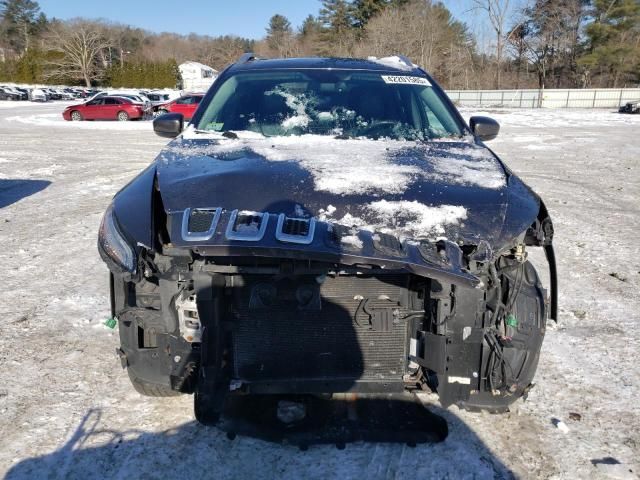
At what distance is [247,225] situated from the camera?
1.91m

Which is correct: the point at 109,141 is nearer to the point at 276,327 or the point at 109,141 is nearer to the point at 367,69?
the point at 367,69

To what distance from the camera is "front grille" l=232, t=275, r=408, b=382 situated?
85.5 inches

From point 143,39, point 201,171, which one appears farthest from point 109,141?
point 143,39

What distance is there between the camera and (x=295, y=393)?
2.23 metres

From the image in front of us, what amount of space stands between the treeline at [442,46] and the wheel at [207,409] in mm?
46635

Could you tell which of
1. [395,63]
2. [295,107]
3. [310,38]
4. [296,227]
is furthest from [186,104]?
[310,38]

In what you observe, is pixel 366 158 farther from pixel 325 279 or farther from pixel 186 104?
pixel 186 104

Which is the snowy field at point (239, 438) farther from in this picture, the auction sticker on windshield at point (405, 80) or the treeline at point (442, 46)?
the treeline at point (442, 46)

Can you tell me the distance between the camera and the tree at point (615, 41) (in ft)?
149

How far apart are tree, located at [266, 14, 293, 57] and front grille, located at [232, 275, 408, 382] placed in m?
63.4

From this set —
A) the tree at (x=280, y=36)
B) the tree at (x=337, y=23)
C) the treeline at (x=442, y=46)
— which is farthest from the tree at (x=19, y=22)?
the tree at (x=337, y=23)

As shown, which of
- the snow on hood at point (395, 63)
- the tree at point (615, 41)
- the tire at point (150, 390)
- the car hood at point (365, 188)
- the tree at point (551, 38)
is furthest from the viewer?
the tree at point (551, 38)

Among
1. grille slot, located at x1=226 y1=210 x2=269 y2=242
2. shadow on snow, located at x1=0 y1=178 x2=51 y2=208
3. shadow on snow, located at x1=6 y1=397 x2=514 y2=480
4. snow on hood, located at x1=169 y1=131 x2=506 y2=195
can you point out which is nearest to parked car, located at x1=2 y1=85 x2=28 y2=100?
shadow on snow, located at x1=0 y1=178 x2=51 y2=208

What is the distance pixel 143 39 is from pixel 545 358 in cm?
10408
